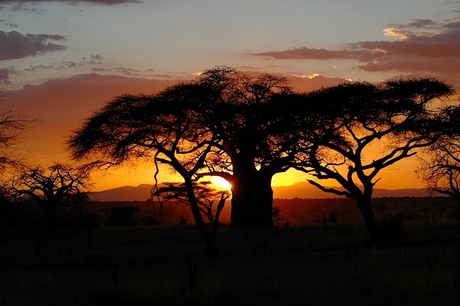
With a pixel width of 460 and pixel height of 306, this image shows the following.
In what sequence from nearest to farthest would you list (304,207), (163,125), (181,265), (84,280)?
(84,280) < (181,265) < (163,125) < (304,207)

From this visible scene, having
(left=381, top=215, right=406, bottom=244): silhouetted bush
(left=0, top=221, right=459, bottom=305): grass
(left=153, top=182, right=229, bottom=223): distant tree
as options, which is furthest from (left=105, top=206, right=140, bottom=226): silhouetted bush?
(left=381, top=215, right=406, bottom=244): silhouetted bush

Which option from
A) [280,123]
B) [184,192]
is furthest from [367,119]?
[184,192]

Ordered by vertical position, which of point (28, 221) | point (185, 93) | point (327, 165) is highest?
point (185, 93)

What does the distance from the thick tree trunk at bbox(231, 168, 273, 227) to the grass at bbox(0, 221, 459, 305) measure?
6.17 meters

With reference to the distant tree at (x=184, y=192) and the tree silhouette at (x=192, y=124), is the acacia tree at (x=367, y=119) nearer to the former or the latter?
the tree silhouette at (x=192, y=124)

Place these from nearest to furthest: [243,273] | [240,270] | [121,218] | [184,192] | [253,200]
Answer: [243,273] < [240,270] < [253,200] < [184,192] < [121,218]

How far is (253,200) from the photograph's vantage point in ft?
142

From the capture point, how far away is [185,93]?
3141 centimetres

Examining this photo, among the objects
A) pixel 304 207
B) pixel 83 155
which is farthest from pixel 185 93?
pixel 304 207

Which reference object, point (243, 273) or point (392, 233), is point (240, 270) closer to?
point (243, 273)

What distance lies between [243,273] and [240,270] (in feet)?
3.46

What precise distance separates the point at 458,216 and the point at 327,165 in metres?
25.0

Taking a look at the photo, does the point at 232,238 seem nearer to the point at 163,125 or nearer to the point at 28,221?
the point at 163,125

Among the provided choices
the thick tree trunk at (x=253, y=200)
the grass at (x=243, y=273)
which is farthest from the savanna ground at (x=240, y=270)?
the thick tree trunk at (x=253, y=200)
